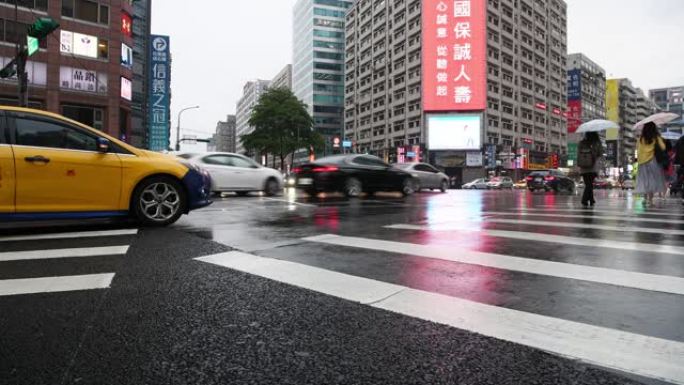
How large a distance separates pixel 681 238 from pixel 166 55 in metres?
47.2

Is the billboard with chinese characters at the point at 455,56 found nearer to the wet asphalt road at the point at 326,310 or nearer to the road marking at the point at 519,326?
the wet asphalt road at the point at 326,310

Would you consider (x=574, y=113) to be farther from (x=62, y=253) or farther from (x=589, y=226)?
(x=62, y=253)

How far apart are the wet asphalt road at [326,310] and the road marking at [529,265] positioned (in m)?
0.02

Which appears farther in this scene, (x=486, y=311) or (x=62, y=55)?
(x=62, y=55)

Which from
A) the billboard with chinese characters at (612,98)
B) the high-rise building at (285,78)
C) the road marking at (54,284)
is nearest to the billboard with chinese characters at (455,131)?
the road marking at (54,284)

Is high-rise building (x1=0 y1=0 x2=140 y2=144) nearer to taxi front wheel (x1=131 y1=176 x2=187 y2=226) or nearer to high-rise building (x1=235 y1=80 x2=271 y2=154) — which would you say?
taxi front wheel (x1=131 y1=176 x2=187 y2=226)

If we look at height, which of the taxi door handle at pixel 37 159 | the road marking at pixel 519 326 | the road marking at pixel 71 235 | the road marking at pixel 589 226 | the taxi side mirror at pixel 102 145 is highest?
the taxi side mirror at pixel 102 145

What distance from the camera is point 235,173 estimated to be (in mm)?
15562

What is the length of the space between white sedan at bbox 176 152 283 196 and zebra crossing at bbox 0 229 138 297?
947cm

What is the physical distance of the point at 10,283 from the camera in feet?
10.5

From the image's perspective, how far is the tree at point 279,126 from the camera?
55.8 metres

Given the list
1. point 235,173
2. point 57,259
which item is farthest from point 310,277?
point 235,173

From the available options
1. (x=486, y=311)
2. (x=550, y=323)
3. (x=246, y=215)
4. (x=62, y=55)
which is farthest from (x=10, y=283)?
(x=62, y=55)

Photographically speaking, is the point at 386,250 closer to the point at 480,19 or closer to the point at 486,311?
the point at 486,311
